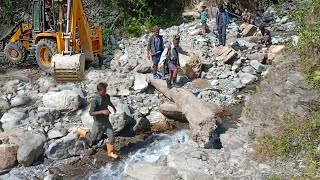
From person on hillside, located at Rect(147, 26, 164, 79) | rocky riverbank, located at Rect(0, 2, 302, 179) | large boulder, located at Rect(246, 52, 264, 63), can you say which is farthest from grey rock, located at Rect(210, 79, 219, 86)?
large boulder, located at Rect(246, 52, 264, 63)

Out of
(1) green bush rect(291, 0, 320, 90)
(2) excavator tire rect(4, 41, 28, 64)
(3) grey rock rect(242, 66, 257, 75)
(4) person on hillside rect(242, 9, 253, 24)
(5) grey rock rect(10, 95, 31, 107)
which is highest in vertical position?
(4) person on hillside rect(242, 9, 253, 24)

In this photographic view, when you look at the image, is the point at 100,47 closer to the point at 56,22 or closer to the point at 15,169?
the point at 56,22

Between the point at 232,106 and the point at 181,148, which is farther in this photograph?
the point at 232,106

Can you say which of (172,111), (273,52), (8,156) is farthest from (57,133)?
(273,52)

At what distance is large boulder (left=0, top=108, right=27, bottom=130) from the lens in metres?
8.48

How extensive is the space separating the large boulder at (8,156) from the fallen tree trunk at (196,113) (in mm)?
3288

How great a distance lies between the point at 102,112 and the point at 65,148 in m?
1.17

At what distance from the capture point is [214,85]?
1068cm

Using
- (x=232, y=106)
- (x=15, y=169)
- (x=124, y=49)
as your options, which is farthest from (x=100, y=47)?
(x=15, y=169)

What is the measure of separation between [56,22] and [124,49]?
2690 mm

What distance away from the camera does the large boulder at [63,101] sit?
28.8 ft

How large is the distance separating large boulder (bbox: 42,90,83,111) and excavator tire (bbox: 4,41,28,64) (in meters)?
3.72

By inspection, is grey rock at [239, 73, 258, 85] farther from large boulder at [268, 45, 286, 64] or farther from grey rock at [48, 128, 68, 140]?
grey rock at [48, 128, 68, 140]

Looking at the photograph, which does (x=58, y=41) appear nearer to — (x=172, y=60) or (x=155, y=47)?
(x=155, y=47)
